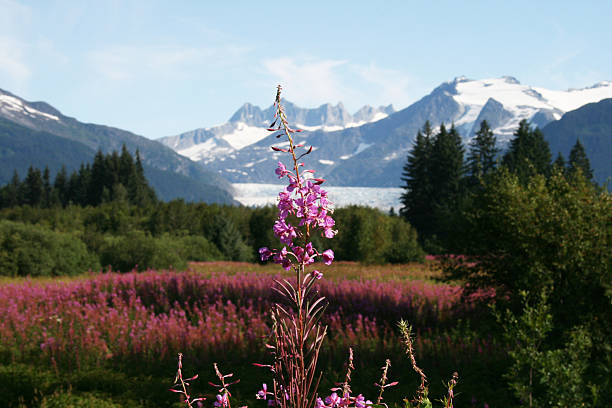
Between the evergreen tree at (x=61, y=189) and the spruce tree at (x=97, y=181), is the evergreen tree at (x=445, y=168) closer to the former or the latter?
the spruce tree at (x=97, y=181)

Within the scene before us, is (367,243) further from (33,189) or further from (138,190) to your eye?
(33,189)

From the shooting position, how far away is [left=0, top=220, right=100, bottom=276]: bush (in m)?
20.0

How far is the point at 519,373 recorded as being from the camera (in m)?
5.73

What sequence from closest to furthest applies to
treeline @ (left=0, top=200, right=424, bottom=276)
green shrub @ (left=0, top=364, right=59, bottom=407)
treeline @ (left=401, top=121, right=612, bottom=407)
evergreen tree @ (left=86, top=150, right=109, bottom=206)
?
1. treeline @ (left=401, top=121, right=612, bottom=407)
2. green shrub @ (left=0, top=364, right=59, bottom=407)
3. treeline @ (left=0, top=200, right=424, bottom=276)
4. evergreen tree @ (left=86, top=150, right=109, bottom=206)

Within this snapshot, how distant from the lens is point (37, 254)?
66.2 feet

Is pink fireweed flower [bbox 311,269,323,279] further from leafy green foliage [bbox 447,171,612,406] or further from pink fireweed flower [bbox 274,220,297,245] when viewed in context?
leafy green foliage [bbox 447,171,612,406]

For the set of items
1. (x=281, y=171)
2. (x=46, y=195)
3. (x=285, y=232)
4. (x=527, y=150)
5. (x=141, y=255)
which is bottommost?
(x=46, y=195)

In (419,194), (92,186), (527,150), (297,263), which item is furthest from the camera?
(92,186)

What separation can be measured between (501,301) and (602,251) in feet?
5.85

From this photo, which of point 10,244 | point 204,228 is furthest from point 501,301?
point 204,228

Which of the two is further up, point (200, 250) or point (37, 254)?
point (37, 254)

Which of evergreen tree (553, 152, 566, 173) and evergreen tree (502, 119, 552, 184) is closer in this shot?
evergreen tree (553, 152, 566, 173)

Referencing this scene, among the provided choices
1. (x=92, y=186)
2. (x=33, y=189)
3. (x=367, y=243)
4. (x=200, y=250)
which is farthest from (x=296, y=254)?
(x=33, y=189)

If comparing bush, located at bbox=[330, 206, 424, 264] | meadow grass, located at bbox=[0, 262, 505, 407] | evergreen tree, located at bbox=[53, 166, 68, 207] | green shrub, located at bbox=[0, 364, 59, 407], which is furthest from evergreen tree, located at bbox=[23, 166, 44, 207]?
green shrub, located at bbox=[0, 364, 59, 407]
